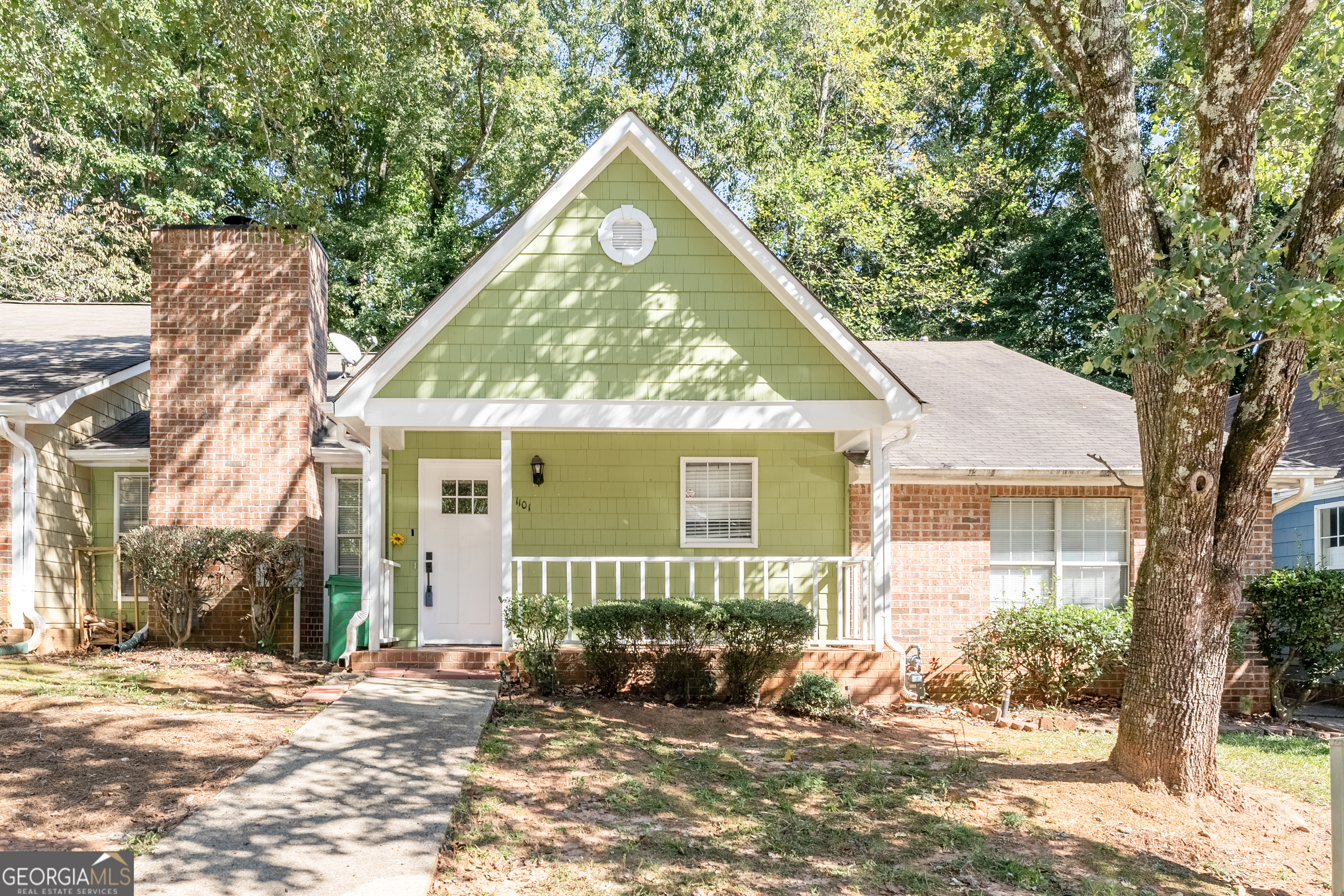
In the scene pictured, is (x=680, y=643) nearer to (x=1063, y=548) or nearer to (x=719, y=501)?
(x=719, y=501)

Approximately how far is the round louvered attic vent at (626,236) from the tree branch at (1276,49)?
5.69m

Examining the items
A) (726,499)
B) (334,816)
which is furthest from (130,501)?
(334,816)

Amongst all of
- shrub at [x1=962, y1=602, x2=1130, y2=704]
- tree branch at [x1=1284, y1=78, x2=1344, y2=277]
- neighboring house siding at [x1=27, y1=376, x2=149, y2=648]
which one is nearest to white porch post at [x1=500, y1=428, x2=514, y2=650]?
shrub at [x1=962, y1=602, x2=1130, y2=704]

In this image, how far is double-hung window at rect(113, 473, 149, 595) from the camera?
42.6 ft

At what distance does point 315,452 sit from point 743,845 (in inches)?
338

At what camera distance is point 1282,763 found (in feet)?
28.5

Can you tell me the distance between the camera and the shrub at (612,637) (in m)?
9.50

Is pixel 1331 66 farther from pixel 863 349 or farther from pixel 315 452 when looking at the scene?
pixel 315 452

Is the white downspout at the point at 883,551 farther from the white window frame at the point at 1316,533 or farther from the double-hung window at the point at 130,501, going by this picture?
the double-hung window at the point at 130,501

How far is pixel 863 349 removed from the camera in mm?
10242

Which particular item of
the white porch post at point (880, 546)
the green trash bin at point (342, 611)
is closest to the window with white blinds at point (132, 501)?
the green trash bin at point (342, 611)

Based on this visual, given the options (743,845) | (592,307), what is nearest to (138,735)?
(743,845)

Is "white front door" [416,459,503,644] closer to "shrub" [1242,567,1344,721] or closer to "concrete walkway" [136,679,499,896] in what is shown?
"concrete walkway" [136,679,499,896]

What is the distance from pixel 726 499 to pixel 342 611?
4.78 meters
